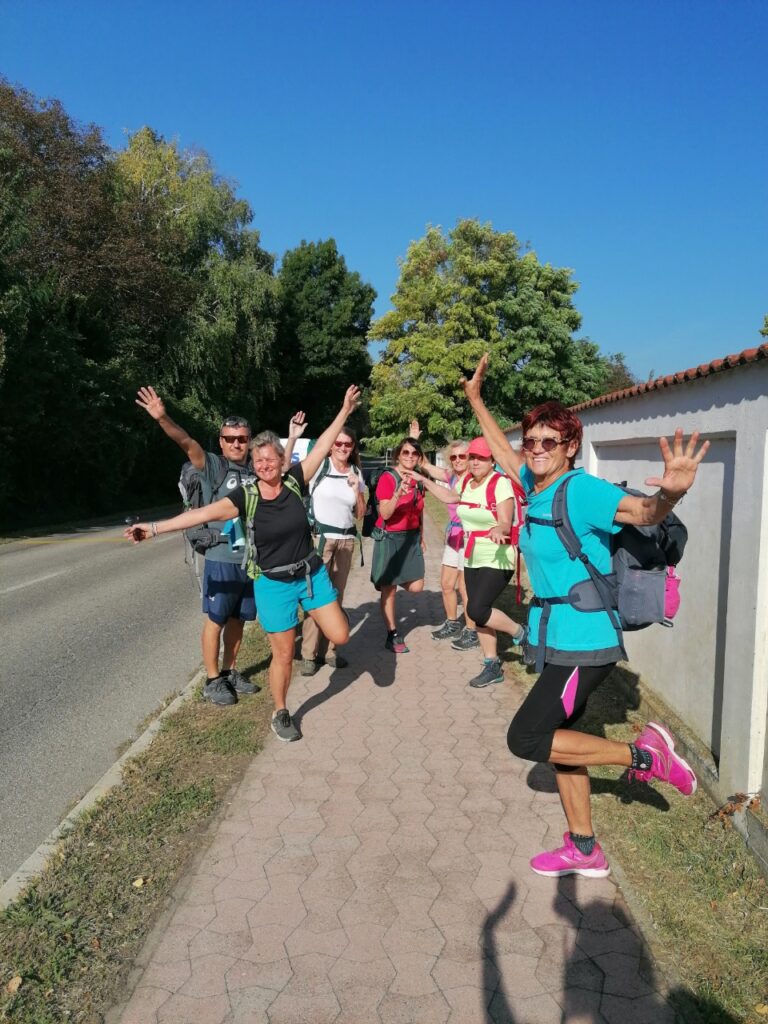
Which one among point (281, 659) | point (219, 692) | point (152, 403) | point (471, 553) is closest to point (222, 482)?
point (152, 403)

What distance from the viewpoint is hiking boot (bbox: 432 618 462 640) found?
7477 millimetres

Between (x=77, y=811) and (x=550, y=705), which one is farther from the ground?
(x=550, y=705)

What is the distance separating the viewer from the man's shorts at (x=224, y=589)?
5.35m

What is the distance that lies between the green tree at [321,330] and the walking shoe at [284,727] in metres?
39.3

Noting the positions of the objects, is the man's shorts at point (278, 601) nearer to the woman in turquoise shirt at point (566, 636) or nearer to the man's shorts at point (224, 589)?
the man's shorts at point (224, 589)

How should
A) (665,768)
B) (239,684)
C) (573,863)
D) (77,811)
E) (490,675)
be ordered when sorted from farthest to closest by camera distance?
(490,675)
(239,684)
(77,811)
(665,768)
(573,863)

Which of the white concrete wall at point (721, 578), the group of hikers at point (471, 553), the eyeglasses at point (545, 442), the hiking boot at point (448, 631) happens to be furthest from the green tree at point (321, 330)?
the eyeglasses at point (545, 442)

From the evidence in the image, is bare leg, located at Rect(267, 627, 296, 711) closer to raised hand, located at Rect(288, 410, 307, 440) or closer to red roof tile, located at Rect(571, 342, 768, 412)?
raised hand, located at Rect(288, 410, 307, 440)

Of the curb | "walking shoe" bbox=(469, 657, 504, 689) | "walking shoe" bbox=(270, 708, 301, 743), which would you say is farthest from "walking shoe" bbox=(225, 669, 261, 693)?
"walking shoe" bbox=(469, 657, 504, 689)

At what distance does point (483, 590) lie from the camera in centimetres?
557

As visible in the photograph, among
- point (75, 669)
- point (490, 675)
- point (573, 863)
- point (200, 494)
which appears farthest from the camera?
point (75, 669)

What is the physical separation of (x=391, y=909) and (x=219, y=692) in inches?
109

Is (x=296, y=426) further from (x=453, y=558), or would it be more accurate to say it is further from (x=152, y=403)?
(x=453, y=558)

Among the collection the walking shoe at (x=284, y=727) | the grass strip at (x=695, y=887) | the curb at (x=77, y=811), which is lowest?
the curb at (x=77, y=811)
